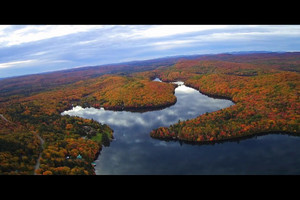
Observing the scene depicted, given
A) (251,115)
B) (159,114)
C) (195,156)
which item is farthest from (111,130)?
(251,115)

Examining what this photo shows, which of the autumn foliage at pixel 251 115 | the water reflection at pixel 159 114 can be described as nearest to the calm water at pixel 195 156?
the autumn foliage at pixel 251 115

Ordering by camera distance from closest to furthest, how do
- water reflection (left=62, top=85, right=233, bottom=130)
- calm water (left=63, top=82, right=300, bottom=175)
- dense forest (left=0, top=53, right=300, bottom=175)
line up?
calm water (left=63, top=82, right=300, bottom=175)
dense forest (left=0, top=53, right=300, bottom=175)
water reflection (left=62, top=85, right=233, bottom=130)

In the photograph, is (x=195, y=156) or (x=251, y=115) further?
(x=251, y=115)

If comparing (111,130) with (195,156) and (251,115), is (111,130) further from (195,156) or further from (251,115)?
(251,115)

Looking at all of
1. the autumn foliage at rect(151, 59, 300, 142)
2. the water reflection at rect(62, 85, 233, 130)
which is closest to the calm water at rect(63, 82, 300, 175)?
the autumn foliage at rect(151, 59, 300, 142)

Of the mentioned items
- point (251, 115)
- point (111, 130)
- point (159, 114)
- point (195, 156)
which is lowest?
point (195, 156)

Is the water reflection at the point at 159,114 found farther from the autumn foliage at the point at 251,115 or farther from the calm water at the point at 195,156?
the autumn foliage at the point at 251,115

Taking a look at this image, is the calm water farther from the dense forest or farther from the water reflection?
the water reflection

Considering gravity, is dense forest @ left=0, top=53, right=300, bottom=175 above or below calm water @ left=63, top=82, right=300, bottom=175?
above

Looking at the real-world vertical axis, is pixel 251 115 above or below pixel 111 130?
below

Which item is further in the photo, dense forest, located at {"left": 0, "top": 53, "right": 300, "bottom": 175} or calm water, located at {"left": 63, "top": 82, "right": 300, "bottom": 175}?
dense forest, located at {"left": 0, "top": 53, "right": 300, "bottom": 175}
